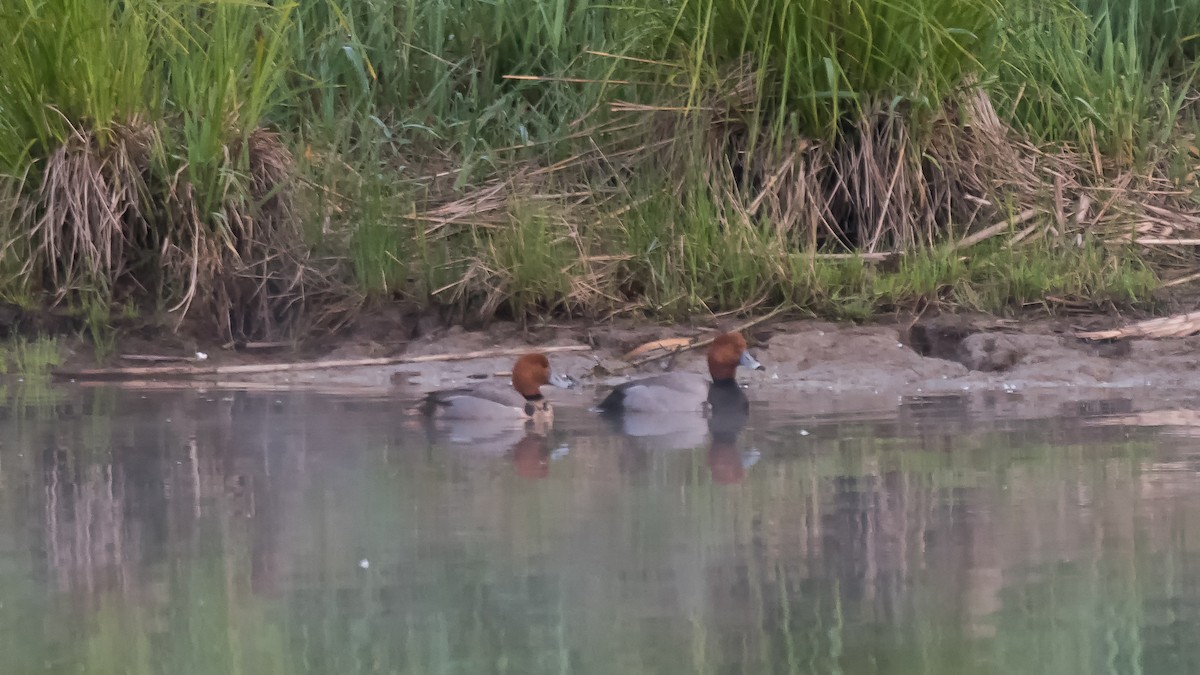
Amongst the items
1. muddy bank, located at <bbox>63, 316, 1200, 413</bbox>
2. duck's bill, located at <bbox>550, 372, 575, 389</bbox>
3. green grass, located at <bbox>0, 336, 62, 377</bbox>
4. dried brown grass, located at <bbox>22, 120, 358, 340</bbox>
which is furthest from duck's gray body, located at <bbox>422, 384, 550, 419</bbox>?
green grass, located at <bbox>0, 336, 62, 377</bbox>

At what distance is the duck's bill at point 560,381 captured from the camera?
22.7 feet

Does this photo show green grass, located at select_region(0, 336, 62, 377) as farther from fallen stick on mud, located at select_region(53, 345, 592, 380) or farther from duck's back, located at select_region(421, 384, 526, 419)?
duck's back, located at select_region(421, 384, 526, 419)

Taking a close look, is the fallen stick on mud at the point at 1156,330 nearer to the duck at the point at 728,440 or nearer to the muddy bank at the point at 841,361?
the muddy bank at the point at 841,361

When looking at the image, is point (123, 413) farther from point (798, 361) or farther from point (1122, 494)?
point (1122, 494)

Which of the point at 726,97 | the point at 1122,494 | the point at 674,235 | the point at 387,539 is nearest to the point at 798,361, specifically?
the point at 674,235

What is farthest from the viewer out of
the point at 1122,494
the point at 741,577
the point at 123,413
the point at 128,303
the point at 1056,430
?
the point at 128,303

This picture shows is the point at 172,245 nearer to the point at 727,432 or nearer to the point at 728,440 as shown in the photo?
the point at 727,432

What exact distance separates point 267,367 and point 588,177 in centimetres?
217

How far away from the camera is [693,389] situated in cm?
659

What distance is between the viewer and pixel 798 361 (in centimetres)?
734

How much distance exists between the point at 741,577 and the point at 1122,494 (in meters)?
1.35

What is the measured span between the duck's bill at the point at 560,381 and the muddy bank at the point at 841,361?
0.08m

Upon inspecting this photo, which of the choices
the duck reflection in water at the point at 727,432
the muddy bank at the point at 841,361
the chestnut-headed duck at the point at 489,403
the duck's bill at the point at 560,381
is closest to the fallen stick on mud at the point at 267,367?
the muddy bank at the point at 841,361

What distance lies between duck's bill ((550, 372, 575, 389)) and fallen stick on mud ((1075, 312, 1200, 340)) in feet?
7.41
